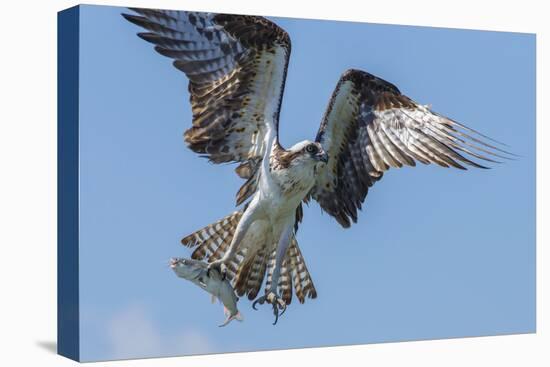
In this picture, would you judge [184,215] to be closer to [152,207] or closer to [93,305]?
[152,207]

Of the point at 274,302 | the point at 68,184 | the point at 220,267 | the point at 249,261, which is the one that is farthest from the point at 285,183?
Answer: the point at 68,184

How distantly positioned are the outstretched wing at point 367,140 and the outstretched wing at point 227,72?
1.91ft

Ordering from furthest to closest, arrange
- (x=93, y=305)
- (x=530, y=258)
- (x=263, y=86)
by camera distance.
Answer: (x=530, y=258) → (x=263, y=86) → (x=93, y=305)

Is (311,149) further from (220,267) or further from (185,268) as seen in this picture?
(185,268)

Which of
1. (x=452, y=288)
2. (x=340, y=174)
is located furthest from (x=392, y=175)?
(x=452, y=288)

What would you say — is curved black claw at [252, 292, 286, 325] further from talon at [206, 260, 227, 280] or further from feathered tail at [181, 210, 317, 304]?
talon at [206, 260, 227, 280]

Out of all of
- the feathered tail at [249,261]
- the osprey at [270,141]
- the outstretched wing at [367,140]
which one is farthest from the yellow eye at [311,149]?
the feathered tail at [249,261]

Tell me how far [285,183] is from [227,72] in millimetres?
1007

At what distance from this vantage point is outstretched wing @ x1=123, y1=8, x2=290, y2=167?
966 cm

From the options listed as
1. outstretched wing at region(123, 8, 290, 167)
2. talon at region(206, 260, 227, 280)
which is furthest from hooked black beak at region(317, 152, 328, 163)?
talon at region(206, 260, 227, 280)

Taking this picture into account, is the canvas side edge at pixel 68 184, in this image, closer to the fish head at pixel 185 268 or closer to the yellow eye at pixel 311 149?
the fish head at pixel 185 268

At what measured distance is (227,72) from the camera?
9.80m

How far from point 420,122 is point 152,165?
237 centimetres

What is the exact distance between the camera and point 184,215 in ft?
31.6
